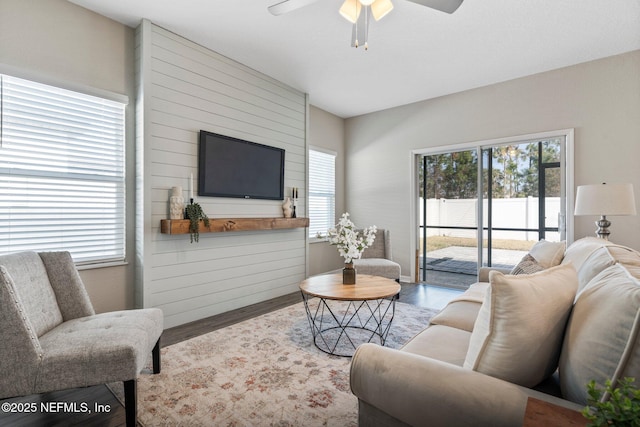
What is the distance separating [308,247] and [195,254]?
1.82m

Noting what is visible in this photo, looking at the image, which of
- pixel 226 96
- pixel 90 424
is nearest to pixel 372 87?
pixel 226 96

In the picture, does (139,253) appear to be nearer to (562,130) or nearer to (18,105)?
(18,105)

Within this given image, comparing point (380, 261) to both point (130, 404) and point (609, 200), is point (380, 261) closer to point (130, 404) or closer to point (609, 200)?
point (609, 200)

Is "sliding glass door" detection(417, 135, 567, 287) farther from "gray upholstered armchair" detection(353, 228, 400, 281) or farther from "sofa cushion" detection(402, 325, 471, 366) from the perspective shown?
"sofa cushion" detection(402, 325, 471, 366)

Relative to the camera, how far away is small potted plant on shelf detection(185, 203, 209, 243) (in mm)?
3076

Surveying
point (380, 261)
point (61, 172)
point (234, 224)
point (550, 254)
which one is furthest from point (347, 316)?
point (61, 172)

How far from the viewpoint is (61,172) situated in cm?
260

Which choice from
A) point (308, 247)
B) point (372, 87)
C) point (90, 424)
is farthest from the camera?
point (308, 247)

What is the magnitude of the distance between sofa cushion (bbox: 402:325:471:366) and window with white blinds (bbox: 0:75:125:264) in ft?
8.89

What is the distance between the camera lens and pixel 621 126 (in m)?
3.44

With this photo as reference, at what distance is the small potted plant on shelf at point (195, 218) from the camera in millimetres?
3076

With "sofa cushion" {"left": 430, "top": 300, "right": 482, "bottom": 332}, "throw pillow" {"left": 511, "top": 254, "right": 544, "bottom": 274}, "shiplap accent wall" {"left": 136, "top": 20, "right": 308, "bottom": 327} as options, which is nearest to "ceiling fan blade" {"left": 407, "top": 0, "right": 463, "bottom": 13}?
"throw pillow" {"left": 511, "top": 254, "right": 544, "bottom": 274}

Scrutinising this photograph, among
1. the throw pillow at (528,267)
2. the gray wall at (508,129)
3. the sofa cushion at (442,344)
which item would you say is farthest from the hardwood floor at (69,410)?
the gray wall at (508,129)

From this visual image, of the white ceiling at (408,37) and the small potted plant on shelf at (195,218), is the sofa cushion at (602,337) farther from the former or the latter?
the small potted plant on shelf at (195,218)
